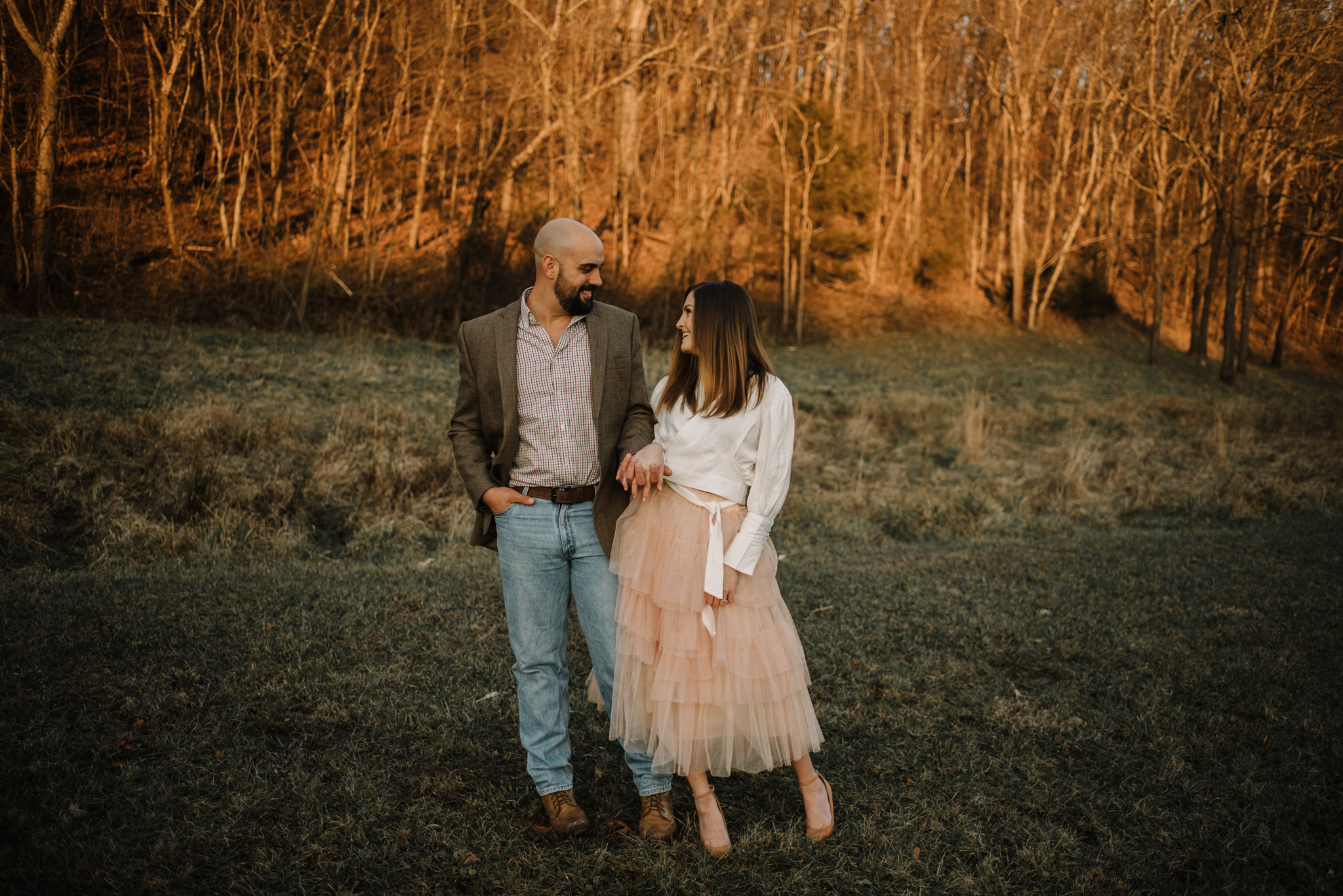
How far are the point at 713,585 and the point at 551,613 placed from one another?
64 cm

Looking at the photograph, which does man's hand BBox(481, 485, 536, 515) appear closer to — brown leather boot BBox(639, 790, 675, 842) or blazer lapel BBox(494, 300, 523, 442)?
blazer lapel BBox(494, 300, 523, 442)

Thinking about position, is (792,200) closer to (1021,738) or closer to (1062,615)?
(1062,615)

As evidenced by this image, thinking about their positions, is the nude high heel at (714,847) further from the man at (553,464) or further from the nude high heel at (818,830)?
the nude high heel at (818,830)

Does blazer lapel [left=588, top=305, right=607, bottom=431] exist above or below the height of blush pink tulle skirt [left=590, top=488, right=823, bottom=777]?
above

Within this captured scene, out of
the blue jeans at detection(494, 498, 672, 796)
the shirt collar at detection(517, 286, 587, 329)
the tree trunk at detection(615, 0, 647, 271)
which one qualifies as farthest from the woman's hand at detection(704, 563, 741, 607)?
the tree trunk at detection(615, 0, 647, 271)

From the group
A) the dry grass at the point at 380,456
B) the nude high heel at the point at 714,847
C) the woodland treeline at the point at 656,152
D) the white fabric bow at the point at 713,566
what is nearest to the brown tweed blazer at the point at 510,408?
the white fabric bow at the point at 713,566

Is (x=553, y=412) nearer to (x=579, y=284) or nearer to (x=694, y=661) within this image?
(x=579, y=284)

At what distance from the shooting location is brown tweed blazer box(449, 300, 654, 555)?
2.92 m

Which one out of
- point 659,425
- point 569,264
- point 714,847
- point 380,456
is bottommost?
point 714,847

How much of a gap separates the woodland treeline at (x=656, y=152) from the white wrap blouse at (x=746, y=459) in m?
14.2

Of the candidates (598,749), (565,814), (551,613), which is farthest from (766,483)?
(598,749)

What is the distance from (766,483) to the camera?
2887 millimetres

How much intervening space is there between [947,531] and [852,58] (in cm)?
3069

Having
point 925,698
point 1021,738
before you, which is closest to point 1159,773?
point 1021,738
